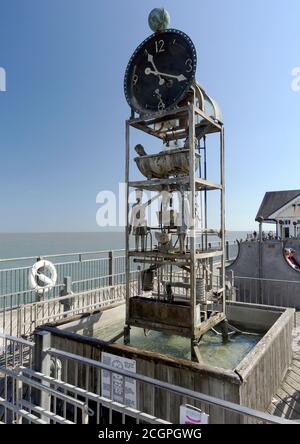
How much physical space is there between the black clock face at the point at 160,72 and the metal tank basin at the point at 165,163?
78 cm

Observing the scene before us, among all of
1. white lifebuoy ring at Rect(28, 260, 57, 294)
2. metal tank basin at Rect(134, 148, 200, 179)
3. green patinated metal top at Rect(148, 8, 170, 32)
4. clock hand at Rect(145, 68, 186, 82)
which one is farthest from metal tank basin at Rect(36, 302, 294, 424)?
green patinated metal top at Rect(148, 8, 170, 32)

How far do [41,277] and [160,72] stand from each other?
640 cm

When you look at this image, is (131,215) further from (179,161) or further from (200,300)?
(200,300)

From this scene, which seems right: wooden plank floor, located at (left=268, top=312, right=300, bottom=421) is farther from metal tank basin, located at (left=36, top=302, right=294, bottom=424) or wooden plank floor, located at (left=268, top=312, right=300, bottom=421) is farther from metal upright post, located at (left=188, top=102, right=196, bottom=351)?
metal upright post, located at (left=188, top=102, right=196, bottom=351)

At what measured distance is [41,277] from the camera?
8594 millimetres

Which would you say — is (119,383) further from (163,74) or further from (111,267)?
(111,267)

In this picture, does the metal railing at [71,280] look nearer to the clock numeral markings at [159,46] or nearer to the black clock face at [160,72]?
the black clock face at [160,72]

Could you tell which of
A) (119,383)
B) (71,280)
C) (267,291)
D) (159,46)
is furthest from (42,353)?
(267,291)

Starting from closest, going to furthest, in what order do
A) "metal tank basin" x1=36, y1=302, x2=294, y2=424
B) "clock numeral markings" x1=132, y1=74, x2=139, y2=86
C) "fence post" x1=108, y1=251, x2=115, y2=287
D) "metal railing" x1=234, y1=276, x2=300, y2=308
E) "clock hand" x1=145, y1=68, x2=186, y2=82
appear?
1. "metal tank basin" x1=36, y1=302, x2=294, y2=424
2. "clock hand" x1=145, y1=68, x2=186, y2=82
3. "clock numeral markings" x1=132, y1=74, x2=139, y2=86
4. "metal railing" x1=234, y1=276, x2=300, y2=308
5. "fence post" x1=108, y1=251, x2=115, y2=287

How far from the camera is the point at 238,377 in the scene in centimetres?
308

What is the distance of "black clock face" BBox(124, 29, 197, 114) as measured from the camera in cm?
482

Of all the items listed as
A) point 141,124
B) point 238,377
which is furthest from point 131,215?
point 238,377

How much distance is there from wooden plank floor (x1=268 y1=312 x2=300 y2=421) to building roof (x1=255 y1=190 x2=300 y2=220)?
2267cm

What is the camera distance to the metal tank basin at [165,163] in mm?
4824
